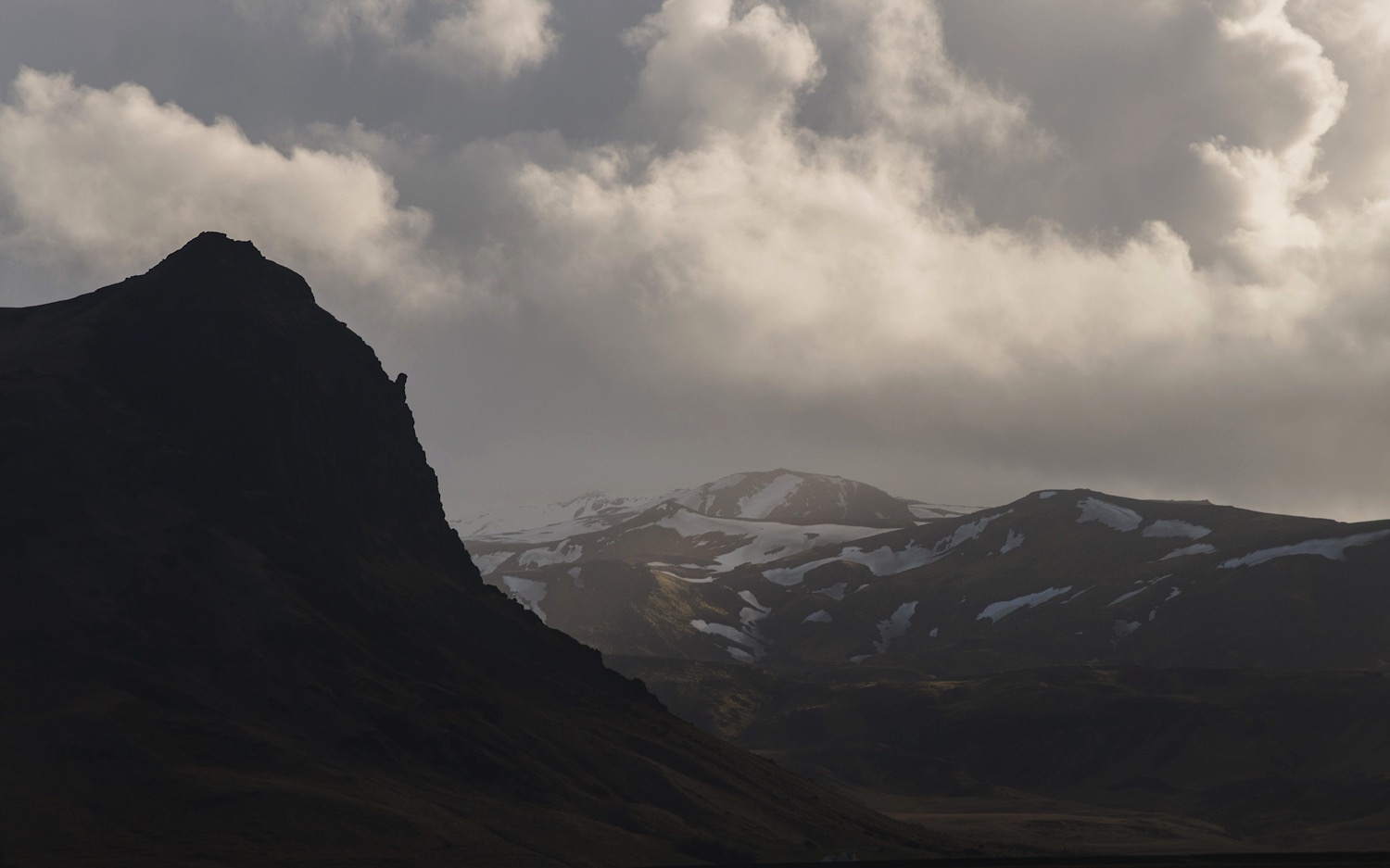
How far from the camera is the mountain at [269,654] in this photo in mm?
105062

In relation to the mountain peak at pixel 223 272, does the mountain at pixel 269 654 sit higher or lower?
lower

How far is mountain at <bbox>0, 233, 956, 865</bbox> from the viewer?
345ft

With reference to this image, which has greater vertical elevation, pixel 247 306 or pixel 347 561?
pixel 247 306

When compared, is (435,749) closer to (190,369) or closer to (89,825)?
(89,825)

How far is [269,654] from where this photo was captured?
134125 millimetres

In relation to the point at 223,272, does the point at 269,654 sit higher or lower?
lower

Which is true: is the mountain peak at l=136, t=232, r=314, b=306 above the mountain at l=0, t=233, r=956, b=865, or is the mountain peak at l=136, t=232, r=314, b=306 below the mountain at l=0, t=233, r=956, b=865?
above

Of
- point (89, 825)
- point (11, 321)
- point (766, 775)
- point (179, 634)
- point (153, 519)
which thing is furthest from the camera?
point (11, 321)

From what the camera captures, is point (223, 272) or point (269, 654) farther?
point (223, 272)

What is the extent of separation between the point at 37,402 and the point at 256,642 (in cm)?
4253

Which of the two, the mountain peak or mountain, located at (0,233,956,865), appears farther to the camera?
the mountain peak

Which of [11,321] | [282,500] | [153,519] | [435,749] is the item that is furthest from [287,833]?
[11,321]

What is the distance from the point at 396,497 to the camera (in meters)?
192

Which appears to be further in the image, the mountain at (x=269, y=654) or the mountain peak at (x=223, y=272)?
the mountain peak at (x=223, y=272)
